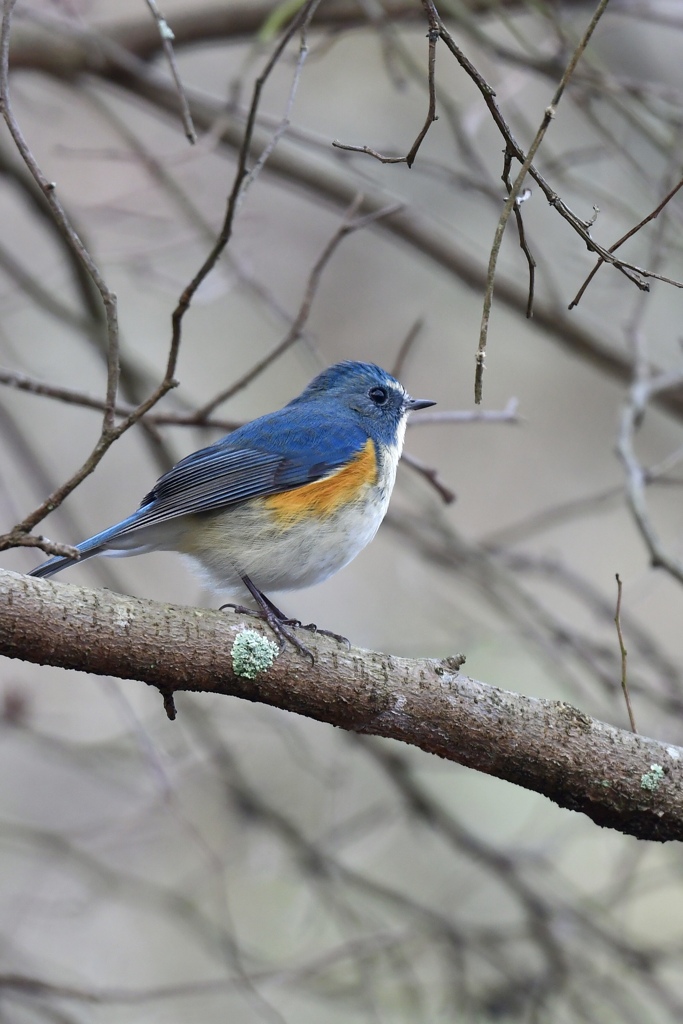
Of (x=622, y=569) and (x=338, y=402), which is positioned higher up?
(x=622, y=569)

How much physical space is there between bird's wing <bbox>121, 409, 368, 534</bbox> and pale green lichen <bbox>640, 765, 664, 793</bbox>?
57.6 inches

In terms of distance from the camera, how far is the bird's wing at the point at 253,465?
10.9 ft

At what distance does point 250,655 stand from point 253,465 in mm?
1266

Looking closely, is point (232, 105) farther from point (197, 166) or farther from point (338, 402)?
point (197, 166)

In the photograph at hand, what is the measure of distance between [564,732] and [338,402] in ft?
6.28

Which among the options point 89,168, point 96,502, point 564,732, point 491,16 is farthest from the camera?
point 89,168

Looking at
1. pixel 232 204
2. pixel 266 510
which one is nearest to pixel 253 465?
pixel 266 510

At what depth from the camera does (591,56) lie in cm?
402

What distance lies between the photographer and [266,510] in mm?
3336

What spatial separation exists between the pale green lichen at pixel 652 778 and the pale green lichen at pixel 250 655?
3.02 feet

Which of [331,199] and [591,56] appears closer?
[591,56]

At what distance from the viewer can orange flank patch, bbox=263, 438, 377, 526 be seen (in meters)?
3.32

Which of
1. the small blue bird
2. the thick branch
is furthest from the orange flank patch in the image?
the thick branch

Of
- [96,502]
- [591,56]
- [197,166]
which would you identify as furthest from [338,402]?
[197,166]
